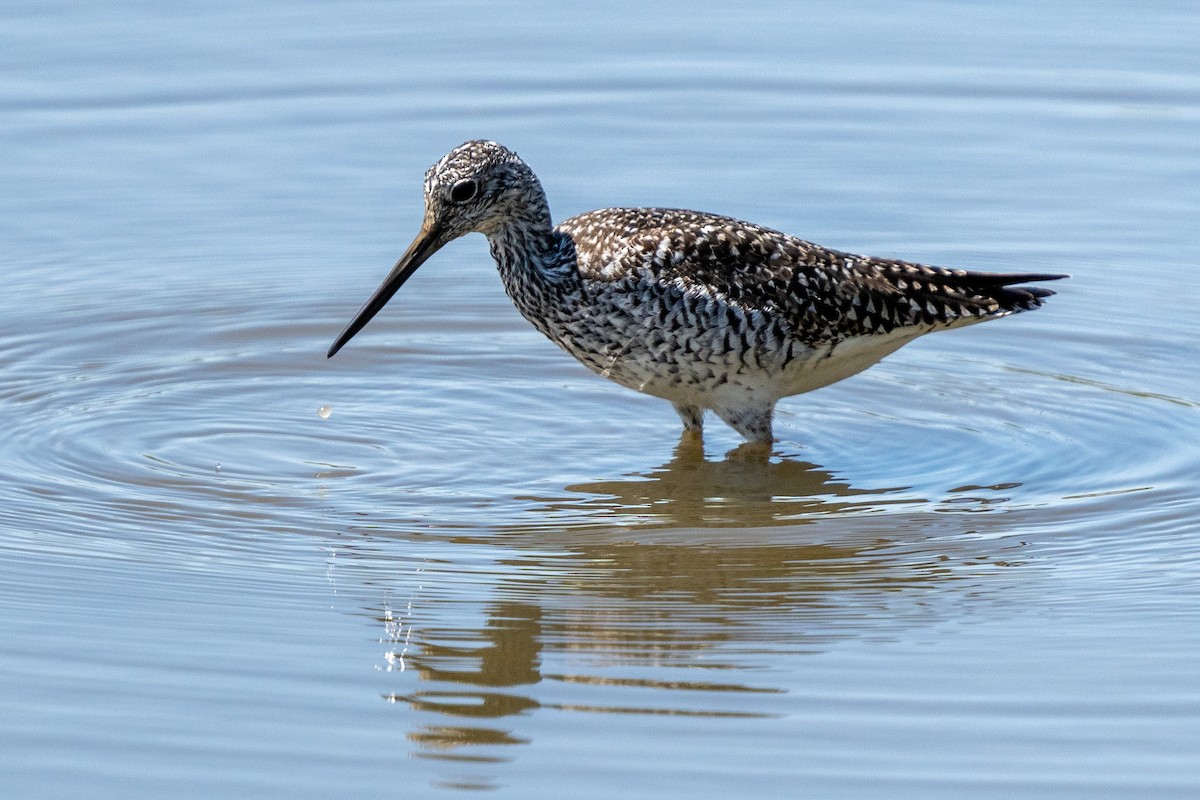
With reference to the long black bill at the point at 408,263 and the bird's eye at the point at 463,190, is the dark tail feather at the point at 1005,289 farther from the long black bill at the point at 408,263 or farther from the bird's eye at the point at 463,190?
the long black bill at the point at 408,263

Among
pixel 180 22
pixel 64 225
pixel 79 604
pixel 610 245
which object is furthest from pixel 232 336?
pixel 180 22

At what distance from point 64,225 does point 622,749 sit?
23.2ft

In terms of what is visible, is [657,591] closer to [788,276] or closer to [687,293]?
[687,293]

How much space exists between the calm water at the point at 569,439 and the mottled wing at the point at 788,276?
24.4 inches

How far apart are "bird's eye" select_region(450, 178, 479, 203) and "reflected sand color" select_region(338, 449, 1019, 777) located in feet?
4.70

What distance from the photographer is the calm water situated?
5887 millimetres

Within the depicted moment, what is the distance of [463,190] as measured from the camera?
877 cm

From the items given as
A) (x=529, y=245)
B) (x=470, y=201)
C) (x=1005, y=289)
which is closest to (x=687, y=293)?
(x=529, y=245)

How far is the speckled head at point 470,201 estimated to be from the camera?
875cm

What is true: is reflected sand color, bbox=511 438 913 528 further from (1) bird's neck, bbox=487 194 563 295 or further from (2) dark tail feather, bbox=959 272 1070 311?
(2) dark tail feather, bbox=959 272 1070 311

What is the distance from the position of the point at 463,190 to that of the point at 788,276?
161 centimetres

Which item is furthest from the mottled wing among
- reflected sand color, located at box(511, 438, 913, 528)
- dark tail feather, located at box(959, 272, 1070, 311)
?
reflected sand color, located at box(511, 438, 913, 528)

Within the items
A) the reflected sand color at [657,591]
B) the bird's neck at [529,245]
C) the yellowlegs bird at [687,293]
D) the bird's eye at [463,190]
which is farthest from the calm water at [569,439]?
the bird's eye at [463,190]

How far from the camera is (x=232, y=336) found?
413 inches
